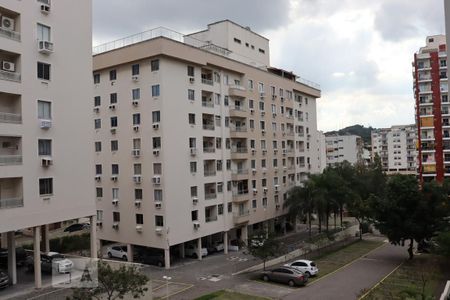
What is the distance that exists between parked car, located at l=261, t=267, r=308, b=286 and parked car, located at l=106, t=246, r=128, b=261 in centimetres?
1335

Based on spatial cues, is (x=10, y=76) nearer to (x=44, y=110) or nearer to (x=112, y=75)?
(x=44, y=110)

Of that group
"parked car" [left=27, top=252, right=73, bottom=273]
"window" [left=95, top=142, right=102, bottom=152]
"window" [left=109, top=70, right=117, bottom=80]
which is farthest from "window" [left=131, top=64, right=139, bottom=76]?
"parked car" [left=27, top=252, right=73, bottom=273]

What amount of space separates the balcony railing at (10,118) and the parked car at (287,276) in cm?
1957

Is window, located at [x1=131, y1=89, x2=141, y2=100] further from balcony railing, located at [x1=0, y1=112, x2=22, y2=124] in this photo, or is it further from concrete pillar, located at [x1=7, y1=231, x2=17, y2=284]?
concrete pillar, located at [x1=7, y1=231, x2=17, y2=284]

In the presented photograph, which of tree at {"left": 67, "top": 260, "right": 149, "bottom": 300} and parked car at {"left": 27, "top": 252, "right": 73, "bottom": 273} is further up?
tree at {"left": 67, "top": 260, "right": 149, "bottom": 300}

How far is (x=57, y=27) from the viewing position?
25.4 m

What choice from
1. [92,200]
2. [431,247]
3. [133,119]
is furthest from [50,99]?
[431,247]

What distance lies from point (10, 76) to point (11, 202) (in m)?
6.83

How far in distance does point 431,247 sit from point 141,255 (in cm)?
2395

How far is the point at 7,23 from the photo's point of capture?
22.9m

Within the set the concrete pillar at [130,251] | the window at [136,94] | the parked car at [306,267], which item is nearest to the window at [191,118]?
the window at [136,94]

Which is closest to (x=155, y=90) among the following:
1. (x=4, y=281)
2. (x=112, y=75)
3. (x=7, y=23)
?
(x=112, y=75)

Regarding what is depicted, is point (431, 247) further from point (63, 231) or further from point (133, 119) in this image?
point (63, 231)

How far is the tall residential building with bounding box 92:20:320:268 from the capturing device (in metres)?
34.4
